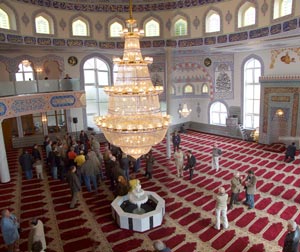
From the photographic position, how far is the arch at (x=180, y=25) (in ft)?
35.6

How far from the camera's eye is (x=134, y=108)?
452 cm

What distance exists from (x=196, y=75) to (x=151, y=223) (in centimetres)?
987

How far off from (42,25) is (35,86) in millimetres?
2569

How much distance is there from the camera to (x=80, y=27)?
1130 centimetres

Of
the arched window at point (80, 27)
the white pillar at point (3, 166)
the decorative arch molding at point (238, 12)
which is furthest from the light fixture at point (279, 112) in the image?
the white pillar at point (3, 166)

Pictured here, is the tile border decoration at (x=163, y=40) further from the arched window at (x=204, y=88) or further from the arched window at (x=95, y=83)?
the arched window at (x=204, y=88)

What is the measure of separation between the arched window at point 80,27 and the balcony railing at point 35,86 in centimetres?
205

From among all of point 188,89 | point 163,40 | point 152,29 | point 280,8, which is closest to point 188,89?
point 188,89

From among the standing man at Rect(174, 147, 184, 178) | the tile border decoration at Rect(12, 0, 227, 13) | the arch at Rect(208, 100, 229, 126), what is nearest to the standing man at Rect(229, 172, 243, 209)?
the standing man at Rect(174, 147, 184, 178)

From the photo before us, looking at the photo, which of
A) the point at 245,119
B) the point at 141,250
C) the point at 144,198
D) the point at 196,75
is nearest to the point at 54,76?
the point at 196,75

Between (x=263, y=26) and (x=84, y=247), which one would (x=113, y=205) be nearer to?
(x=84, y=247)

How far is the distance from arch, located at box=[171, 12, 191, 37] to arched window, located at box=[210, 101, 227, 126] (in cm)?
405

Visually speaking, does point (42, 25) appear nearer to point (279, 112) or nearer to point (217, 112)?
point (217, 112)

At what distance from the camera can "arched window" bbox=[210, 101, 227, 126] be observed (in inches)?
529
